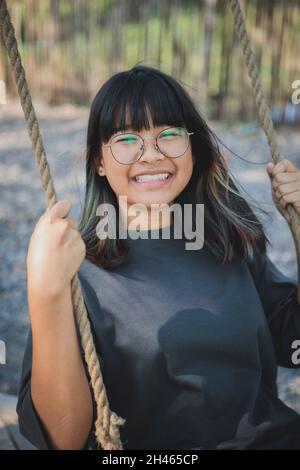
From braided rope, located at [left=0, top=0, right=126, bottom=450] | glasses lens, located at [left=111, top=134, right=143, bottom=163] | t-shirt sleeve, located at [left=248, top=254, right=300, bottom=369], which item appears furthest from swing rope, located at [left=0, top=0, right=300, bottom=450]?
t-shirt sleeve, located at [left=248, top=254, right=300, bottom=369]

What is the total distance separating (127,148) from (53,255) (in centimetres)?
25

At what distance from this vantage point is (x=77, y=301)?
2.68 feet

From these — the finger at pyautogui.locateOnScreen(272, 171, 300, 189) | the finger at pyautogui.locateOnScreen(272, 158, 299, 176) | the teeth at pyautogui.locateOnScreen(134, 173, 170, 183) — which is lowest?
the finger at pyautogui.locateOnScreen(272, 171, 300, 189)

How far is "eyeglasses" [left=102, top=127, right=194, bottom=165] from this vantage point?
0.94m

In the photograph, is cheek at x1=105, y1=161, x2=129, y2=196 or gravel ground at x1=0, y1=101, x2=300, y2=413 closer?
cheek at x1=105, y1=161, x2=129, y2=196

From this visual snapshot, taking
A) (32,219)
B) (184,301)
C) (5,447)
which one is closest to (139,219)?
(184,301)

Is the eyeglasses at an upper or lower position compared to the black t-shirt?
upper

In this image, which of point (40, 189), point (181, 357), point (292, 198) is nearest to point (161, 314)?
point (181, 357)

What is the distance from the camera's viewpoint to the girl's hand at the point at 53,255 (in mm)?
776

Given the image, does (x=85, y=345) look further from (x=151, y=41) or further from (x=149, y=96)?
(x=151, y=41)

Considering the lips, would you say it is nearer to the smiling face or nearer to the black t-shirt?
the smiling face

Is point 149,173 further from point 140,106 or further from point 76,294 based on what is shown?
point 76,294

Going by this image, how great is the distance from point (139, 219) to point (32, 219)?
2.66m

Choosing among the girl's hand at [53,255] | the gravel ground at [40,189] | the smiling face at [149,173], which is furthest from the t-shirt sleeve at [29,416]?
the gravel ground at [40,189]
